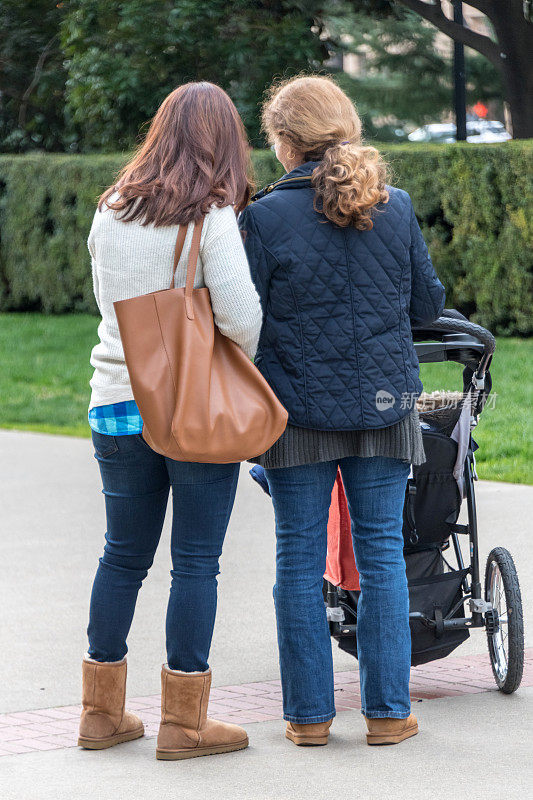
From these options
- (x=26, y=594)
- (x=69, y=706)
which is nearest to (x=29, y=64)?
(x=26, y=594)

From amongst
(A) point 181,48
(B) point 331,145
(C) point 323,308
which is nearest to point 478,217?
(A) point 181,48

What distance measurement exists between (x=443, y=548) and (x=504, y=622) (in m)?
0.32

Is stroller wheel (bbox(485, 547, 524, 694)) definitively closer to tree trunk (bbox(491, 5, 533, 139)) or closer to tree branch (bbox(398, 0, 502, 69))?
tree branch (bbox(398, 0, 502, 69))

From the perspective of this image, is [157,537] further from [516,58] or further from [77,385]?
[516,58]

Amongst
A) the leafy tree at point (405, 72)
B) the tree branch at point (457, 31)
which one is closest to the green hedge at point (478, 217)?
the tree branch at point (457, 31)

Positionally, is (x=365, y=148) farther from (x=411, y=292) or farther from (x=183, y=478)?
(x=183, y=478)

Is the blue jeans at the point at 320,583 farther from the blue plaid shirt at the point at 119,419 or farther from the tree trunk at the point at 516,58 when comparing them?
the tree trunk at the point at 516,58

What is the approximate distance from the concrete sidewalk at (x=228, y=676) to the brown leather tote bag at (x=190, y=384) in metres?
0.91

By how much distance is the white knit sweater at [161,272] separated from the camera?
3252 mm

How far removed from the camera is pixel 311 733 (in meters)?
3.56

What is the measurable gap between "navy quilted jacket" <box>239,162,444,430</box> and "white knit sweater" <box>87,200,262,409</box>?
0.12 m

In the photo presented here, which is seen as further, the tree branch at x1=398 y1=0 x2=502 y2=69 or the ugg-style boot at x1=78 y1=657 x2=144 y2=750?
the tree branch at x1=398 y1=0 x2=502 y2=69

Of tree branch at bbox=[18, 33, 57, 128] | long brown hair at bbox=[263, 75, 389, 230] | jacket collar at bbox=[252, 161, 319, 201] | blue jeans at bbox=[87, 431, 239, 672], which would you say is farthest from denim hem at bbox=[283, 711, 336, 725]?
tree branch at bbox=[18, 33, 57, 128]

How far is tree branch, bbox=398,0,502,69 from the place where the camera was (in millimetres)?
15133
